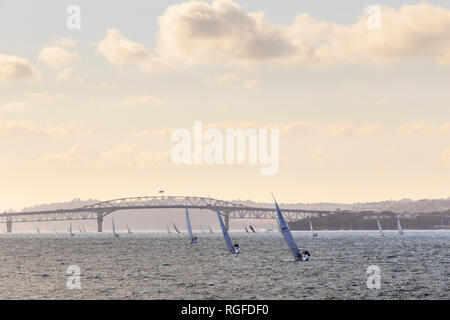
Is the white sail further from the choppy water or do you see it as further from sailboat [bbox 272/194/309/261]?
the choppy water

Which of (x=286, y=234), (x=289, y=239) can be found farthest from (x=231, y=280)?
(x=289, y=239)

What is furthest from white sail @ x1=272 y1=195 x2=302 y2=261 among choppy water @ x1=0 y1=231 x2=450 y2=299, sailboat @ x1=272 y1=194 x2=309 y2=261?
choppy water @ x1=0 y1=231 x2=450 y2=299

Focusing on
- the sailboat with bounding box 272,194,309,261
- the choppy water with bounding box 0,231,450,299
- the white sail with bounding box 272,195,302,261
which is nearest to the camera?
the choppy water with bounding box 0,231,450,299

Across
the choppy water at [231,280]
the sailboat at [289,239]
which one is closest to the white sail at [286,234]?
the sailboat at [289,239]

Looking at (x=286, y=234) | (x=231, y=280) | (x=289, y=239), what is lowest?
(x=231, y=280)

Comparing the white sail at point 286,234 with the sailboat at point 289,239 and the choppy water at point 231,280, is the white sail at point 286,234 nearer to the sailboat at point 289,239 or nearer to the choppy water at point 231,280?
the sailboat at point 289,239

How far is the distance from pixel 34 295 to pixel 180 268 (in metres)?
27.4

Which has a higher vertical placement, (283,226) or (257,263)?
(283,226)

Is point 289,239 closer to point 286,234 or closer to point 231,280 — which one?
point 286,234
